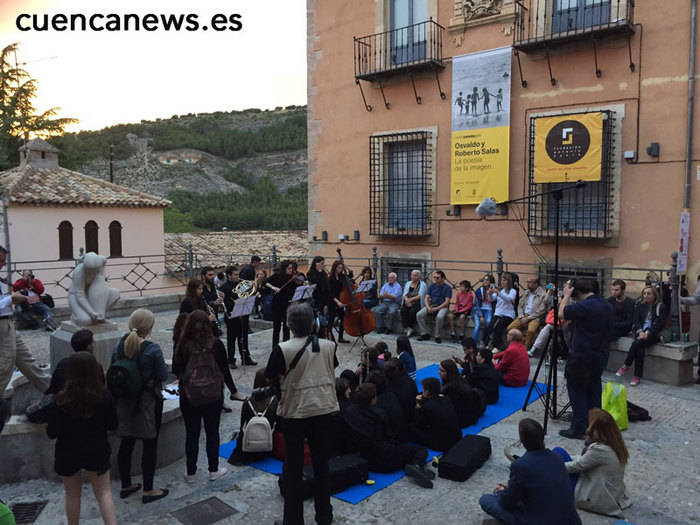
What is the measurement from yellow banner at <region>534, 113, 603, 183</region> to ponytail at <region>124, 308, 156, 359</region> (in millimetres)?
9004

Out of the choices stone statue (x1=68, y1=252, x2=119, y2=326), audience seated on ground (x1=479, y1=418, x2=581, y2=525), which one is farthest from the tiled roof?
audience seated on ground (x1=479, y1=418, x2=581, y2=525)

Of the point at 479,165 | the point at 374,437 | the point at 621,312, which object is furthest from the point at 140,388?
the point at 479,165

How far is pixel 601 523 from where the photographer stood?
14.8ft

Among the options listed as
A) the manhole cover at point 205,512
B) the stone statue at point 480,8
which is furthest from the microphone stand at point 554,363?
the stone statue at point 480,8

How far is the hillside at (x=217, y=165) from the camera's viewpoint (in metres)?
51.9

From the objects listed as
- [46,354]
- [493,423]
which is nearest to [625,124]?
[493,423]

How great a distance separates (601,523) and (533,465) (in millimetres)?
1082

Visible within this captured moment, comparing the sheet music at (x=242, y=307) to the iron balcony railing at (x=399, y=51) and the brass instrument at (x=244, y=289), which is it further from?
the iron balcony railing at (x=399, y=51)

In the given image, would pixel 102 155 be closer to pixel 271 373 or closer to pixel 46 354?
pixel 46 354

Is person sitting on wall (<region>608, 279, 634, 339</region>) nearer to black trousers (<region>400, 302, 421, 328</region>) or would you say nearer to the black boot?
black trousers (<region>400, 302, 421, 328</region>)

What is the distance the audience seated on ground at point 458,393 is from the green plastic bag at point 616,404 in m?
1.48

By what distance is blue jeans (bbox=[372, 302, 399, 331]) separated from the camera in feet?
38.7

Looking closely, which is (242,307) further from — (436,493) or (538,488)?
(538,488)

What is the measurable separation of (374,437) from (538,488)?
1746 mm
